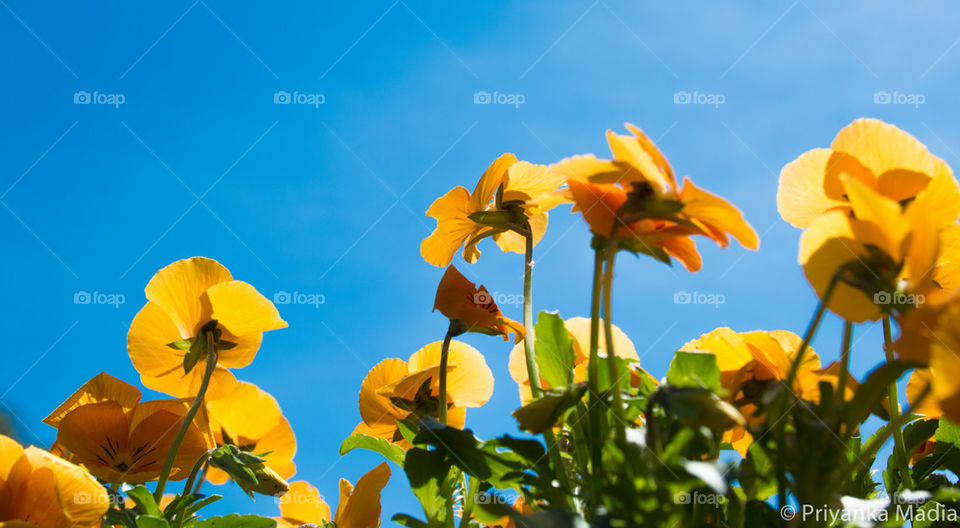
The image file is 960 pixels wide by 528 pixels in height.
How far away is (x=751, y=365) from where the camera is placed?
33.2 inches

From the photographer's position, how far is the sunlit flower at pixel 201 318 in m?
1.13

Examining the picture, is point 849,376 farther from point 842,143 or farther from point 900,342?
point 842,143

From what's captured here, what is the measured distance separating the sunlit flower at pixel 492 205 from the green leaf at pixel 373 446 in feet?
1.11

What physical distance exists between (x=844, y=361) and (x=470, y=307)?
0.53 m

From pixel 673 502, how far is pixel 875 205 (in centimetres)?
32

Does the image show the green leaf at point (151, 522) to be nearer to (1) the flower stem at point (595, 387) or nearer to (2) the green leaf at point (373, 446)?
(2) the green leaf at point (373, 446)

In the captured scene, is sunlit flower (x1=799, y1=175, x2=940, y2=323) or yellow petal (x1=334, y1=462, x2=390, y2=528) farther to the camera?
yellow petal (x1=334, y1=462, x2=390, y2=528)

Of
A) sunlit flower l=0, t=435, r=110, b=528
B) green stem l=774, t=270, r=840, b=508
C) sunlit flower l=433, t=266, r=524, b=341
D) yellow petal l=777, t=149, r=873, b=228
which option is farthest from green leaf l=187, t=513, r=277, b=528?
yellow petal l=777, t=149, r=873, b=228

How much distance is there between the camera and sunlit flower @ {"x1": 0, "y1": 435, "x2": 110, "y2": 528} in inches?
33.5

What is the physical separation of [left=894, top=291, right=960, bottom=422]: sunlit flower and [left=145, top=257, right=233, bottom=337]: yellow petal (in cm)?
97

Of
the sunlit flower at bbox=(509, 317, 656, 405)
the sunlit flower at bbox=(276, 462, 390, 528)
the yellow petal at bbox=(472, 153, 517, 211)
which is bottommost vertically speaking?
the sunlit flower at bbox=(276, 462, 390, 528)

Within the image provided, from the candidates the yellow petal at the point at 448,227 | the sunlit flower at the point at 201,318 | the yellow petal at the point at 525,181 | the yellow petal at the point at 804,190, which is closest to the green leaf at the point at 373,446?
the sunlit flower at the point at 201,318

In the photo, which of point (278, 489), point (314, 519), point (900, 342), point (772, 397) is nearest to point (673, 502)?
point (772, 397)

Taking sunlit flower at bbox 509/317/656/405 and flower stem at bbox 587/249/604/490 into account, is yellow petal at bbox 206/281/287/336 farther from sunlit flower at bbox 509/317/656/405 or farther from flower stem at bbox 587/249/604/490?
flower stem at bbox 587/249/604/490
